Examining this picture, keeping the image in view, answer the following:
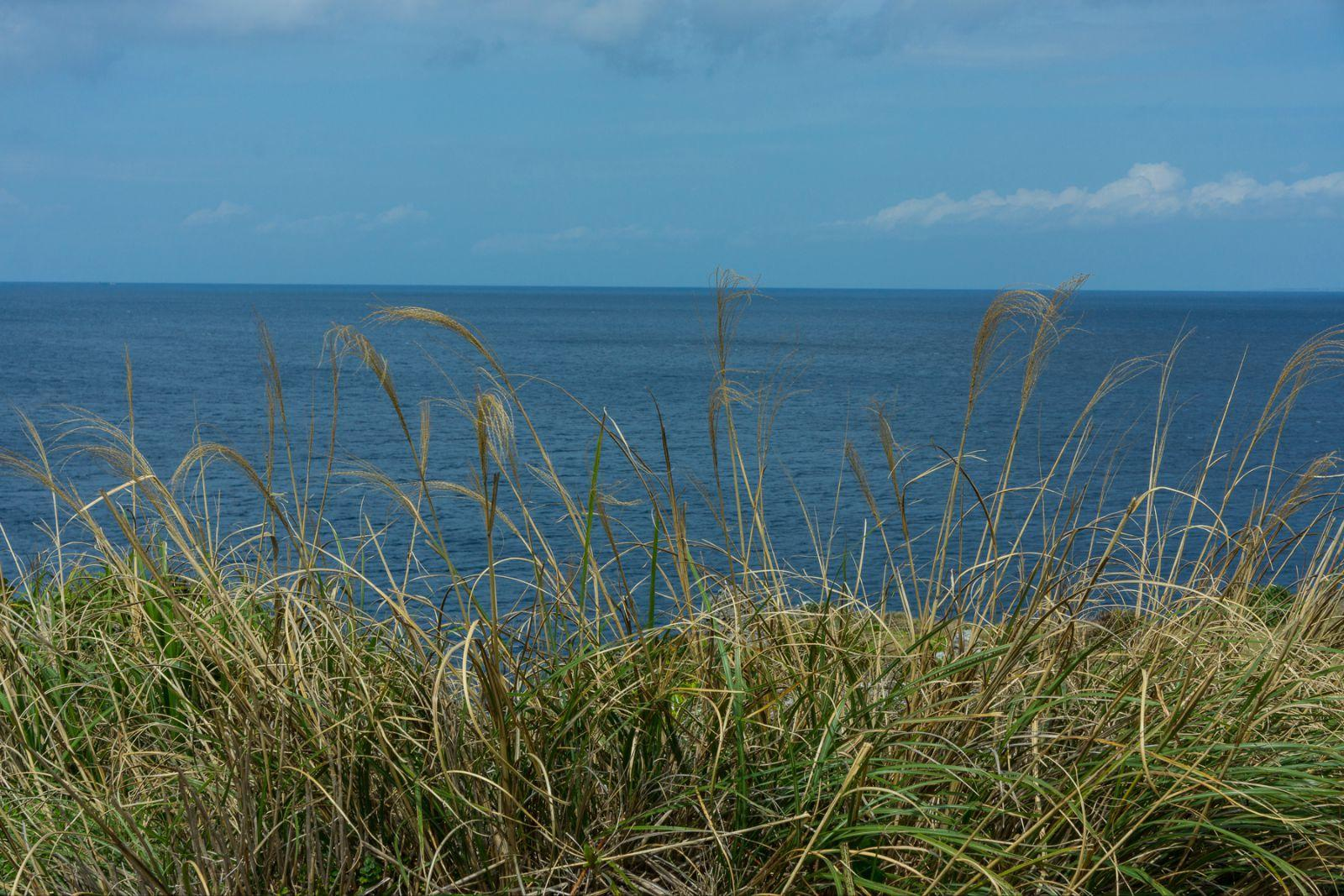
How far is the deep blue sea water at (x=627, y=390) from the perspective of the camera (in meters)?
20.6

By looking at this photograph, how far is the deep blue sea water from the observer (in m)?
20.6

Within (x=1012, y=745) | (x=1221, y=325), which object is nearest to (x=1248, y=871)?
(x=1012, y=745)

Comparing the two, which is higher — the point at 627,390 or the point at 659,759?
the point at 659,759

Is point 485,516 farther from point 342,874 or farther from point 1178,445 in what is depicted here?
point 1178,445

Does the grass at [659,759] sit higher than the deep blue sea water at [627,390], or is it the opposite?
the grass at [659,759]

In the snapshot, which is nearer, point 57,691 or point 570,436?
point 57,691

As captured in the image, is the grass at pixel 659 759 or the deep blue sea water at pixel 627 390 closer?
the grass at pixel 659 759

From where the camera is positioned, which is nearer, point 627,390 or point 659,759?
point 659,759

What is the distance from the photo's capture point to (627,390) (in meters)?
56.6

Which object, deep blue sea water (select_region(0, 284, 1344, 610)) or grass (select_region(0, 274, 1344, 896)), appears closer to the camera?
grass (select_region(0, 274, 1344, 896))

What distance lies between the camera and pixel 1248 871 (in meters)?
2.23

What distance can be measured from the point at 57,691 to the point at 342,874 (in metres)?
1.48

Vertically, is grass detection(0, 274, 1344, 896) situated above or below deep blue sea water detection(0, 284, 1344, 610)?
above

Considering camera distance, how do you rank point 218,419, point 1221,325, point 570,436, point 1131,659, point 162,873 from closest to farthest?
1. point 162,873
2. point 1131,659
3. point 570,436
4. point 218,419
5. point 1221,325
